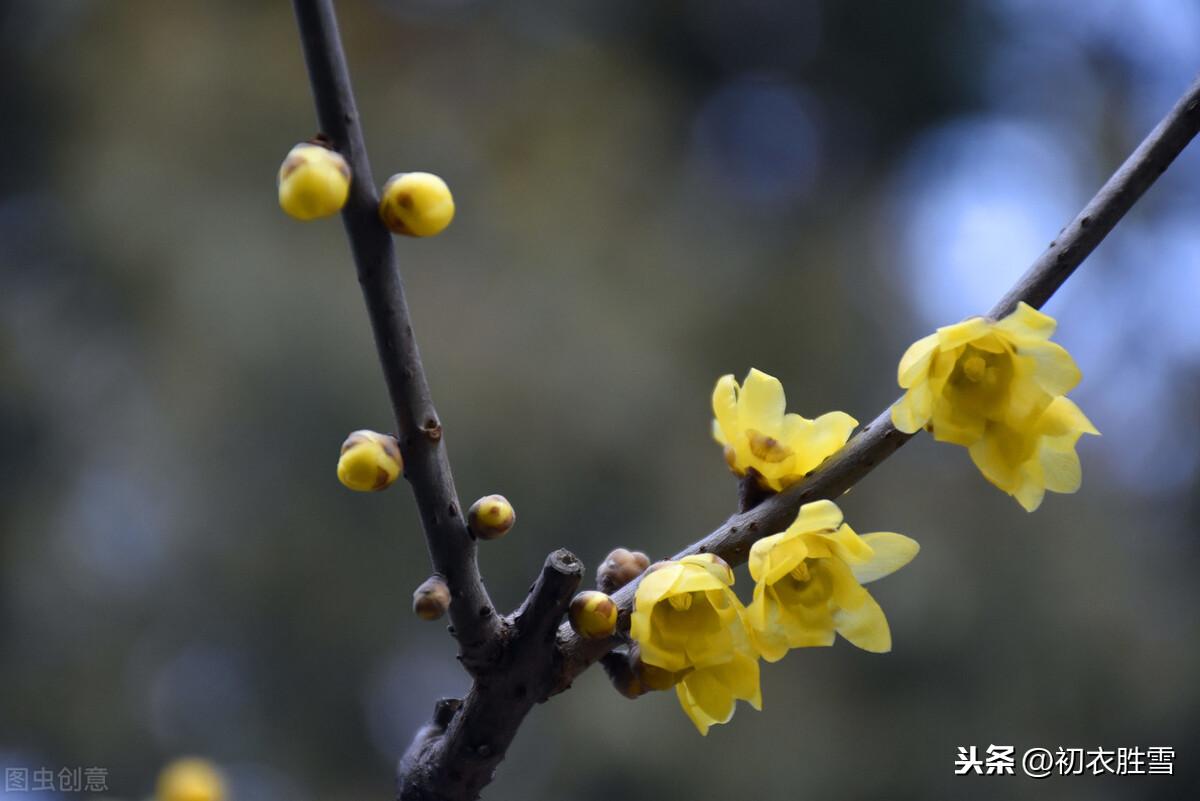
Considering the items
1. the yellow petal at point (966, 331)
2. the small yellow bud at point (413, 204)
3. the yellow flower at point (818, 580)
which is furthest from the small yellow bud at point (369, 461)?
the yellow petal at point (966, 331)

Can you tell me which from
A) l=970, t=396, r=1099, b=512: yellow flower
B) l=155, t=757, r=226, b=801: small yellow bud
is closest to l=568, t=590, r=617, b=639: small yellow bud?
l=970, t=396, r=1099, b=512: yellow flower

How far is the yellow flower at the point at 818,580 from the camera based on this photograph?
0.61m

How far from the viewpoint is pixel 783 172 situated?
5031 mm

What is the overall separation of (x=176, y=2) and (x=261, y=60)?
2.13ft

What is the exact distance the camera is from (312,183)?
1.69ft

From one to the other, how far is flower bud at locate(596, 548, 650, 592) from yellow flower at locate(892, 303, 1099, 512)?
0.22m

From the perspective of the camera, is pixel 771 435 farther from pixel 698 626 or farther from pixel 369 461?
pixel 369 461

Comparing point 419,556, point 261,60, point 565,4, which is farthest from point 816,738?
point 565,4

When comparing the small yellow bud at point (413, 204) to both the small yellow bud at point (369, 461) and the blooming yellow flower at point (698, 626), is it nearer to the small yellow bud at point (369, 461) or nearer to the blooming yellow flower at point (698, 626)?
the small yellow bud at point (369, 461)

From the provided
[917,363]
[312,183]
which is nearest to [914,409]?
[917,363]

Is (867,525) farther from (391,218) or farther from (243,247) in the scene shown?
(391,218)

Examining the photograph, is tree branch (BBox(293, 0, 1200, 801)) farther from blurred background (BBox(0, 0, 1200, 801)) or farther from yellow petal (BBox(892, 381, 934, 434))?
blurred background (BBox(0, 0, 1200, 801))

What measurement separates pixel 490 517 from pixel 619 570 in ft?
0.45

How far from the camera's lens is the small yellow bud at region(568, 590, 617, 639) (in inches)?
24.4
